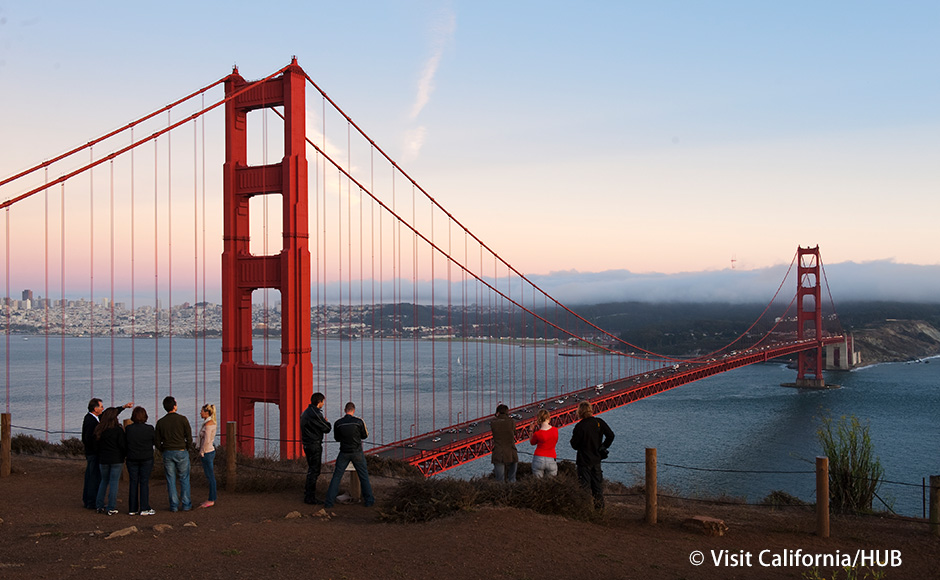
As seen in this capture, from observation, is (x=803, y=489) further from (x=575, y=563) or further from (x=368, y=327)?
(x=368, y=327)

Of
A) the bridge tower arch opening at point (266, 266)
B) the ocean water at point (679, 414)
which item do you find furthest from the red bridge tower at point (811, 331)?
the bridge tower arch opening at point (266, 266)

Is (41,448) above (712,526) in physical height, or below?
below

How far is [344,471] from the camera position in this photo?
8.10 metres

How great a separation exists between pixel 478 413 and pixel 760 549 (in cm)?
3839

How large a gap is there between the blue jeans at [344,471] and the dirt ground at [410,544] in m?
0.15

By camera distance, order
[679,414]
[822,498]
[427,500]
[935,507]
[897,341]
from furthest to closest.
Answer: [897,341] < [679,414] < [427,500] < [935,507] < [822,498]

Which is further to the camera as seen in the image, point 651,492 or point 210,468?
point 210,468

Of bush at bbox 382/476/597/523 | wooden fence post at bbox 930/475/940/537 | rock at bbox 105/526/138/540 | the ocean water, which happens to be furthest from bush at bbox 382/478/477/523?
the ocean water

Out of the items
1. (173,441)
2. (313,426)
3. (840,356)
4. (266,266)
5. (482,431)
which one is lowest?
(840,356)

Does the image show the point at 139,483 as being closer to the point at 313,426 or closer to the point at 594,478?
the point at 313,426

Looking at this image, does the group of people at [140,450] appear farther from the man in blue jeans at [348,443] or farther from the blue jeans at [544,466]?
the blue jeans at [544,466]

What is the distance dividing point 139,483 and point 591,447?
5.16 m

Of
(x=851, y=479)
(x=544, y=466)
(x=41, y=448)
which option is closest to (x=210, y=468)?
(x=544, y=466)

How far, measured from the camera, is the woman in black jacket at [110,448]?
7.71 metres
